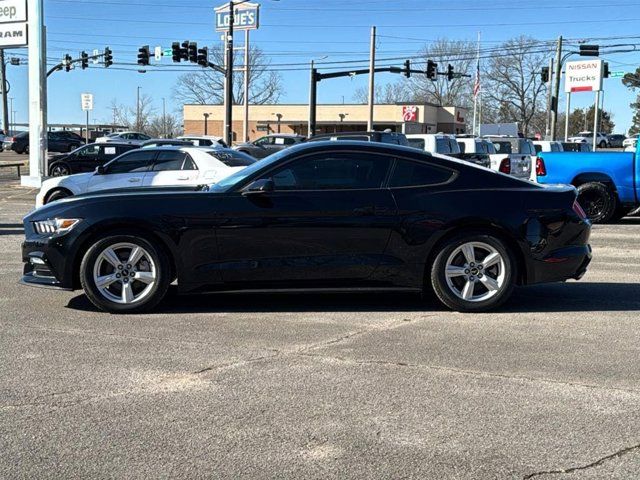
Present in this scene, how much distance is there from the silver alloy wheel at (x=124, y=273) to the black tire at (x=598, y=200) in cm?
1035

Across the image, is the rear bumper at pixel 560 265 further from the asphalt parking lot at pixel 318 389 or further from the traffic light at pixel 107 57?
the traffic light at pixel 107 57

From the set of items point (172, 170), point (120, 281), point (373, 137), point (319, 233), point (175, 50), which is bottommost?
point (120, 281)

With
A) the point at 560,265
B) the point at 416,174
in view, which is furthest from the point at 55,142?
the point at 560,265

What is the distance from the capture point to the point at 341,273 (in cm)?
650

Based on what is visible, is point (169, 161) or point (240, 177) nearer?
point (240, 177)

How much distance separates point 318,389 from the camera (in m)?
4.63

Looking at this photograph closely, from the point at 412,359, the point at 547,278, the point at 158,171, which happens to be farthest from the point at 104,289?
the point at 158,171

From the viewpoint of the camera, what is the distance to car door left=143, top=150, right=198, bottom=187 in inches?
530

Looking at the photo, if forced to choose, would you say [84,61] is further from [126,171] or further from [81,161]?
[126,171]

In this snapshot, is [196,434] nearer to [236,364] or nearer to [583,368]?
[236,364]

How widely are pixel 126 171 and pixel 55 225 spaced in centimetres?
761

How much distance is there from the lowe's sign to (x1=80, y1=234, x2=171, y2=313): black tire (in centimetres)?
4739

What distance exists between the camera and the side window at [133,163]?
1388 centimetres

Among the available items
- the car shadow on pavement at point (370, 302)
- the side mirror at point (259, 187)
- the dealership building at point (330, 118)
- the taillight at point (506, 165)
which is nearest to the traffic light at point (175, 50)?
the taillight at point (506, 165)
